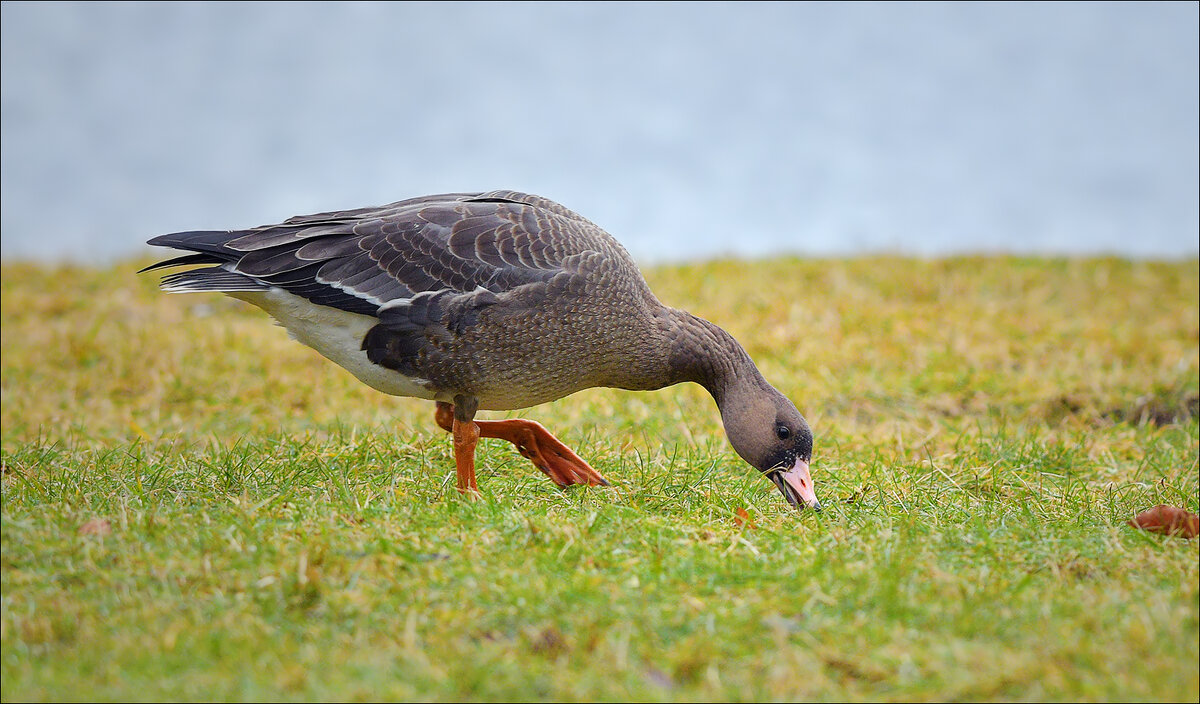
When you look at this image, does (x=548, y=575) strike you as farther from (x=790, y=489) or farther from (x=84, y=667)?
(x=790, y=489)

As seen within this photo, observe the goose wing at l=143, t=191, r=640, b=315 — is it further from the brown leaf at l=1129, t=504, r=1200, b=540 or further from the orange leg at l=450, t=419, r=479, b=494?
the brown leaf at l=1129, t=504, r=1200, b=540

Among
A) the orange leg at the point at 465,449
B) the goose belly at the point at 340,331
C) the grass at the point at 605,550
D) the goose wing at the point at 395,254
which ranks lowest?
the grass at the point at 605,550

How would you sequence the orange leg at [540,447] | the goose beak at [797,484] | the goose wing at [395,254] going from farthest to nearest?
1. the orange leg at [540,447]
2. the goose wing at [395,254]
3. the goose beak at [797,484]

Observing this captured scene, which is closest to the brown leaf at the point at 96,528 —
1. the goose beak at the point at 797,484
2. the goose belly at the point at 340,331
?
the goose belly at the point at 340,331

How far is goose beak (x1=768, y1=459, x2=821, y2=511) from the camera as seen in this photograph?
488 centimetres

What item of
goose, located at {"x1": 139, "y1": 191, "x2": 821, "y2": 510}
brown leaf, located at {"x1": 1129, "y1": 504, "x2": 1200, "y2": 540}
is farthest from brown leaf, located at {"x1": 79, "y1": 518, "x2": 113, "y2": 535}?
A: brown leaf, located at {"x1": 1129, "y1": 504, "x2": 1200, "y2": 540}

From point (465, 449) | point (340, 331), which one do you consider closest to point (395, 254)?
point (340, 331)

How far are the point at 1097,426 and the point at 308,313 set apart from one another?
5.19 metres

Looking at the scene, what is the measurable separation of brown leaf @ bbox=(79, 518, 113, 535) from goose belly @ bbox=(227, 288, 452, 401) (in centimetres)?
152

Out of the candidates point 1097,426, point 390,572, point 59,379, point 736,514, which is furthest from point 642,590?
point 59,379

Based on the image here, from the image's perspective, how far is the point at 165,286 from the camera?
5043mm

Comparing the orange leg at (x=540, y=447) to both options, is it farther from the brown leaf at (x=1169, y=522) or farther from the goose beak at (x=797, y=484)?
the brown leaf at (x=1169, y=522)

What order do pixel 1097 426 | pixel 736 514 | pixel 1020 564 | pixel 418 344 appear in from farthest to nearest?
pixel 1097 426 < pixel 418 344 < pixel 736 514 < pixel 1020 564

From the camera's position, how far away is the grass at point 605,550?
303 cm
